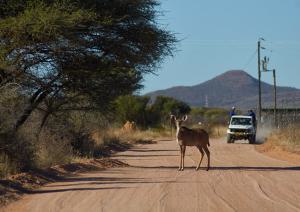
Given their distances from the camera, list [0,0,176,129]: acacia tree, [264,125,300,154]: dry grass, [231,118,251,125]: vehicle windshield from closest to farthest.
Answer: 1. [0,0,176,129]: acacia tree
2. [264,125,300,154]: dry grass
3. [231,118,251,125]: vehicle windshield

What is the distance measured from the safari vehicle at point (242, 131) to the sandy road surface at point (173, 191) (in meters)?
26.7

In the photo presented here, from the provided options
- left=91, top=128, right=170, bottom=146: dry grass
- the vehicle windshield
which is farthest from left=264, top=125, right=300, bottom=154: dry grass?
left=91, top=128, right=170, bottom=146: dry grass

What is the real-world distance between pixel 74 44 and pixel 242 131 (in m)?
29.3

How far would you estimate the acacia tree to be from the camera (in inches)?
939

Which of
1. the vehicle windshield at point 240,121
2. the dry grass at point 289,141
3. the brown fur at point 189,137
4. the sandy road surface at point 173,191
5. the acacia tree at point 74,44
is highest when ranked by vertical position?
the acacia tree at point 74,44

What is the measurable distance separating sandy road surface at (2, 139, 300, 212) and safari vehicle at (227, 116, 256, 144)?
26724 mm

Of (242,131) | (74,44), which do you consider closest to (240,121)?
(242,131)

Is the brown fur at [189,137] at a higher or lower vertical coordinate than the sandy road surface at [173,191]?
higher

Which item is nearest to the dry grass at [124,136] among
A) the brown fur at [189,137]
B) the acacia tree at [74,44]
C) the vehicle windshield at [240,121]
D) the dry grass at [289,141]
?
the vehicle windshield at [240,121]

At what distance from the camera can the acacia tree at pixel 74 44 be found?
2386 centimetres

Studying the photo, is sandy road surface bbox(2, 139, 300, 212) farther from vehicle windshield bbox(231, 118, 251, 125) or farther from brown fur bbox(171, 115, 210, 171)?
vehicle windshield bbox(231, 118, 251, 125)

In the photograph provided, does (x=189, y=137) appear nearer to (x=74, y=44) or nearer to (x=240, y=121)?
(x=74, y=44)

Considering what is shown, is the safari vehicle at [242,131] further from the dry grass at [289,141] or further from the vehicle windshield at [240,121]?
the dry grass at [289,141]

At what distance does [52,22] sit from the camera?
23344 mm
